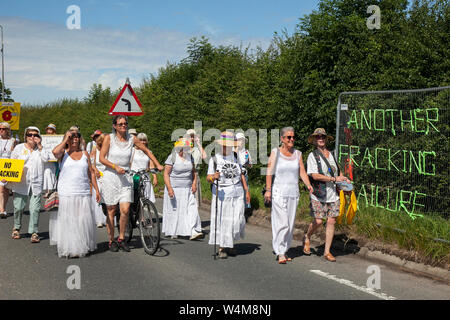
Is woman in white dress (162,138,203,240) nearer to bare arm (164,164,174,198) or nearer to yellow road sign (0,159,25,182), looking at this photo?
bare arm (164,164,174,198)

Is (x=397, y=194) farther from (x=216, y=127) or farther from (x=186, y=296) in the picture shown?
(x=216, y=127)

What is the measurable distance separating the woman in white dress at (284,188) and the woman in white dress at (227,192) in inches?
25.5

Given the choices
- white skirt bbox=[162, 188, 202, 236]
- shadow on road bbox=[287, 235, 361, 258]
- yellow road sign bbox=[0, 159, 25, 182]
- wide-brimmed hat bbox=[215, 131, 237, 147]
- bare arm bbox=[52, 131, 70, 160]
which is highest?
wide-brimmed hat bbox=[215, 131, 237, 147]

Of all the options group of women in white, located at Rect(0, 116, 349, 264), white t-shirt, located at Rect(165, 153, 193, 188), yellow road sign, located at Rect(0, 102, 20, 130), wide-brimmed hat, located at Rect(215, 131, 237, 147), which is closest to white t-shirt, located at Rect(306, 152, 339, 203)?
group of women in white, located at Rect(0, 116, 349, 264)

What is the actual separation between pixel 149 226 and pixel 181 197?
1.71 meters

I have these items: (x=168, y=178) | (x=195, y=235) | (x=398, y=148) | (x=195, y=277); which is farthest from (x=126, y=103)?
(x=195, y=277)

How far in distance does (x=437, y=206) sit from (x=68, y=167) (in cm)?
562

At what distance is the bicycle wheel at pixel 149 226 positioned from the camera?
8070 mm

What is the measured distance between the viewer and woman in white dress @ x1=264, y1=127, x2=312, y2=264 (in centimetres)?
778

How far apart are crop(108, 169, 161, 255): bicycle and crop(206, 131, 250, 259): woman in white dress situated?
0.88 meters

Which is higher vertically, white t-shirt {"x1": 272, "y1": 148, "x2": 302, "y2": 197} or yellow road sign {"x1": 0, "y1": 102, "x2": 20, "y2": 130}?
yellow road sign {"x1": 0, "y1": 102, "x2": 20, "y2": 130}

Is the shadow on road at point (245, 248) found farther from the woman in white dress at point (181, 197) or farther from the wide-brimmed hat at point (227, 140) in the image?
the wide-brimmed hat at point (227, 140)

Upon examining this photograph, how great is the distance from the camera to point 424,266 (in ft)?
23.5
